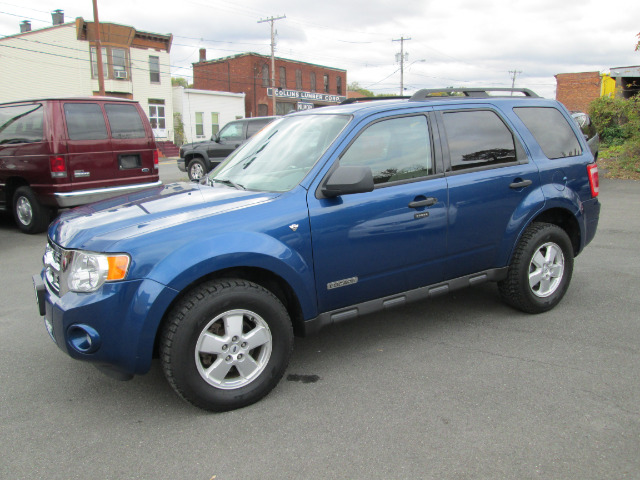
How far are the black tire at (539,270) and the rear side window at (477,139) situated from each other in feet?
2.25

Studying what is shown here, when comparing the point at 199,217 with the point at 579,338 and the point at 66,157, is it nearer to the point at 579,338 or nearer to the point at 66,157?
the point at 579,338

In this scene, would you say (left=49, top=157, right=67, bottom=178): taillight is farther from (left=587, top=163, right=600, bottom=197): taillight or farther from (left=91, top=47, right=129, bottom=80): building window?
(left=91, top=47, right=129, bottom=80): building window

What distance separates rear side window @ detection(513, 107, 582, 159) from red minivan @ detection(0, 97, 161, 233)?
6.21 metres

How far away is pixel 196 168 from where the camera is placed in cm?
1612

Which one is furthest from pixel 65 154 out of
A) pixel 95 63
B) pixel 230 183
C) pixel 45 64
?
Answer: pixel 45 64

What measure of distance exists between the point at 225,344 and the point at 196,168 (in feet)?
45.2

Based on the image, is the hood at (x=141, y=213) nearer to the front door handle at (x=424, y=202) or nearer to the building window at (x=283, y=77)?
the front door handle at (x=424, y=202)

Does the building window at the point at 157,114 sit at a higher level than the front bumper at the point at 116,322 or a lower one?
higher

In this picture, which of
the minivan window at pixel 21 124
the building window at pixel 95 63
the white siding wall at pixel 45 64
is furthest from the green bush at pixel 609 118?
the white siding wall at pixel 45 64

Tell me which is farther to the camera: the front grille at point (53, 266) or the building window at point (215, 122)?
the building window at point (215, 122)

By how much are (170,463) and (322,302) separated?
1.31m

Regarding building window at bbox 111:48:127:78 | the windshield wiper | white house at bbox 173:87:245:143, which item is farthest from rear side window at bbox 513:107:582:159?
white house at bbox 173:87:245:143

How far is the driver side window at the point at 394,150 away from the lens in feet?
11.9

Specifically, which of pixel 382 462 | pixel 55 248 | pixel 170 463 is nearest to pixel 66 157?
pixel 55 248
